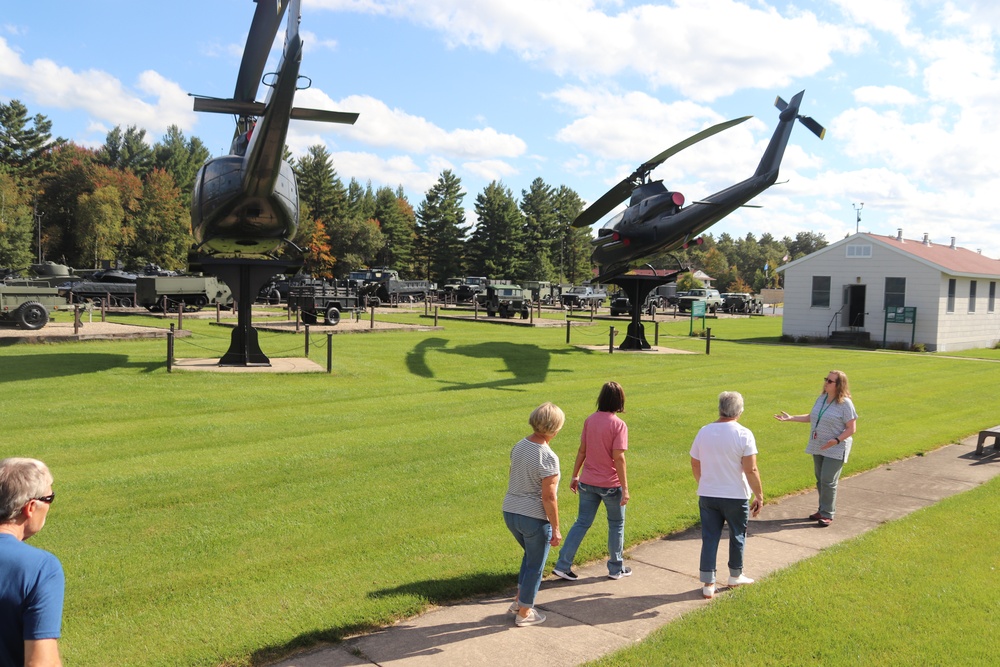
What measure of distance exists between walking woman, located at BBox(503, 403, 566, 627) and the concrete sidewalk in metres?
0.37

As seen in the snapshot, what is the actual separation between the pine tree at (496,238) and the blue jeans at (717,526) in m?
77.1

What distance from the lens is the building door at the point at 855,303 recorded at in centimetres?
3650

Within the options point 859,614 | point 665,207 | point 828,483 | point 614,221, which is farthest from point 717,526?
point 614,221

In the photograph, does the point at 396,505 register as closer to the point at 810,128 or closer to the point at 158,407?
the point at 158,407

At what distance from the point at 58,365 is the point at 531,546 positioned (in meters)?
15.7

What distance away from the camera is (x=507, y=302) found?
137ft

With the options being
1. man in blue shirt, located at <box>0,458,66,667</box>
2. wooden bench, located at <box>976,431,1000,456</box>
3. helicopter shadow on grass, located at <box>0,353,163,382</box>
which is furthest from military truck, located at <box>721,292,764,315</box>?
man in blue shirt, located at <box>0,458,66,667</box>

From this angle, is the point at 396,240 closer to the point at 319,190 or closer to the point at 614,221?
the point at 319,190

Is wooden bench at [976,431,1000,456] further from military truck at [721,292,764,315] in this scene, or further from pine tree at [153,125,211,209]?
pine tree at [153,125,211,209]

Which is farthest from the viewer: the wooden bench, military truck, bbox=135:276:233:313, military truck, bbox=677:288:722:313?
military truck, bbox=677:288:722:313

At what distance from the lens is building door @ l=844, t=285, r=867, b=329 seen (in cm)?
3650

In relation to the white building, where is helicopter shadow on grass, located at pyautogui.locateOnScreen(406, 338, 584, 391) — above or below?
below

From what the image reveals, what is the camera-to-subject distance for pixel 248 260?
18656 mm

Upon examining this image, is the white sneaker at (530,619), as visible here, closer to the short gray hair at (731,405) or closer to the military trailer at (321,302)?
the short gray hair at (731,405)
